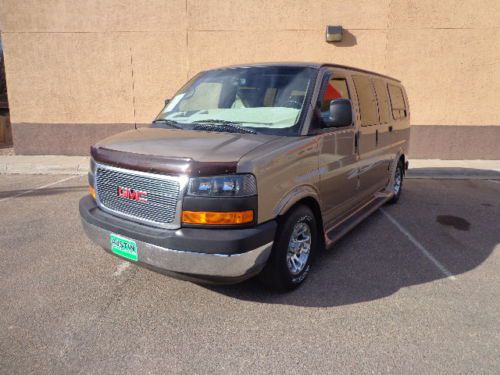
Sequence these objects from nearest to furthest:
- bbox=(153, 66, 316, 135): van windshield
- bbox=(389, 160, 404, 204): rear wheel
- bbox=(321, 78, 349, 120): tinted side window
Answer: bbox=(153, 66, 316, 135): van windshield
bbox=(321, 78, 349, 120): tinted side window
bbox=(389, 160, 404, 204): rear wheel

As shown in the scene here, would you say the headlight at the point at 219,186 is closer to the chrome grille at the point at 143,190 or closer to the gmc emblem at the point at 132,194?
the chrome grille at the point at 143,190

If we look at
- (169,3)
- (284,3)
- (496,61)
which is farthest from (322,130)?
(496,61)

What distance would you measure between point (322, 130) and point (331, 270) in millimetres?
1462

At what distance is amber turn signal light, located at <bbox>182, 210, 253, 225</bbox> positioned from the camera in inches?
104

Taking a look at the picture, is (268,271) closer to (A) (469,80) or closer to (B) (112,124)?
(B) (112,124)

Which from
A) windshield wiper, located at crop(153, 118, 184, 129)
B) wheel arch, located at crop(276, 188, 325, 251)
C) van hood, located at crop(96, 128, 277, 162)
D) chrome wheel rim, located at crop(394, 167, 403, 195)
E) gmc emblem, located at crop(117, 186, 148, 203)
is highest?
windshield wiper, located at crop(153, 118, 184, 129)

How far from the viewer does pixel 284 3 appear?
977 cm

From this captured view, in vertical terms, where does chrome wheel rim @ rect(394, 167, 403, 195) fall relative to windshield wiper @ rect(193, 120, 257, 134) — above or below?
below

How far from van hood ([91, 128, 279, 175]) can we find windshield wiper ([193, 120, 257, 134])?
10 centimetres

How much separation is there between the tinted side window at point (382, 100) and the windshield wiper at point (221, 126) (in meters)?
2.52

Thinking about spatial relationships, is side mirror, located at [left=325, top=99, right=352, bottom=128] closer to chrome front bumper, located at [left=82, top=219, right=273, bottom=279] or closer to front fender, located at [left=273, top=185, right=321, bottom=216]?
front fender, located at [left=273, top=185, right=321, bottom=216]

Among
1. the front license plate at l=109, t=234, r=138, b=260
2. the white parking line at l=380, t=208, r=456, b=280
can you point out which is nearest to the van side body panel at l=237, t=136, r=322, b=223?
the front license plate at l=109, t=234, r=138, b=260

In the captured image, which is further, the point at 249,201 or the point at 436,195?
the point at 436,195

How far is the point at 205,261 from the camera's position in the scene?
2.64 meters
